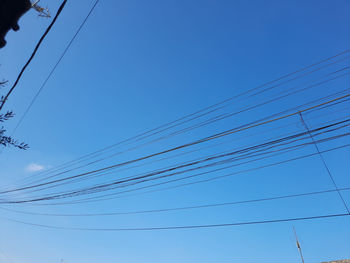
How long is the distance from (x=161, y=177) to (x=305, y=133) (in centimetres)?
417

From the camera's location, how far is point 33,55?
3.27 metres

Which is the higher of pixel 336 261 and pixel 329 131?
pixel 329 131

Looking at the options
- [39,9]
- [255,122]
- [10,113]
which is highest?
[39,9]

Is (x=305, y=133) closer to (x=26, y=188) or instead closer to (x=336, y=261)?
(x=26, y=188)

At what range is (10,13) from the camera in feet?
5.74

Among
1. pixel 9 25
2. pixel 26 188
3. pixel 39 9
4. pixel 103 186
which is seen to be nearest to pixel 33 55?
pixel 9 25

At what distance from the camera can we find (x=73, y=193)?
769 cm

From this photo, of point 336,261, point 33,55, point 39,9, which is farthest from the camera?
point 336,261

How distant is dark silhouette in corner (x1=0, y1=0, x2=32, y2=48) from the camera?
1713mm

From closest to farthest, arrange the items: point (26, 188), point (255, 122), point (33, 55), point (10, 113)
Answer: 1. point (33, 55)
2. point (10, 113)
3. point (255, 122)
4. point (26, 188)

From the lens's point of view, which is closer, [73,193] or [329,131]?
[329,131]

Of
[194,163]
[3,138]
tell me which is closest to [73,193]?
[3,138]

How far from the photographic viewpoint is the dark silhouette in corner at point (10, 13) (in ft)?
5.62

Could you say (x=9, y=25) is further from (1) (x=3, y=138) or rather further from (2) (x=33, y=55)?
(1) (x=3, y=138)
